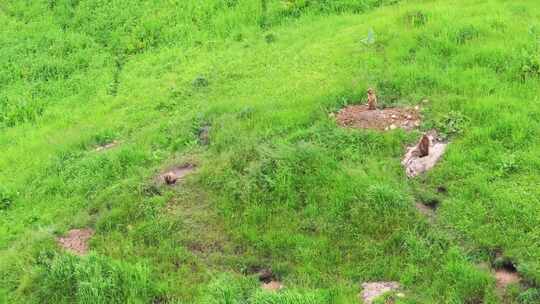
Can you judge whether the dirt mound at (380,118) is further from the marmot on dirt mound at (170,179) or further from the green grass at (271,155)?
the marmot on dirt mound at (170,179)

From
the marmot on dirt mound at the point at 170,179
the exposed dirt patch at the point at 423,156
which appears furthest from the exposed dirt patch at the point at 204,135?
the exposed dirt patch at the point at 423,156

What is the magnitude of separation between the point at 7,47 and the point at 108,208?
27.1 ft

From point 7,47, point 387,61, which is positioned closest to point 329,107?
point 387,61

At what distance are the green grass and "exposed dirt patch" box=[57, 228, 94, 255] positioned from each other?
144 mm

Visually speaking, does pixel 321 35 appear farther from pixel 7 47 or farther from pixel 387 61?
pixel 7 47

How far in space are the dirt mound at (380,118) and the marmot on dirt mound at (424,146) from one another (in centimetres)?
77

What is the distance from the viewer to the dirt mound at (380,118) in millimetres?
10086

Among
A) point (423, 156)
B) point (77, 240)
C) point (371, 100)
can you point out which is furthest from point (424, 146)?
point (77, 240)

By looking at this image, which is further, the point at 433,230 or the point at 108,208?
the point at 108,208

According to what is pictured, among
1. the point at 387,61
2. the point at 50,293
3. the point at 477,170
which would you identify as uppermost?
the point at 387,61

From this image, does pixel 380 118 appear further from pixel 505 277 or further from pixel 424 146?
pixel 505 277

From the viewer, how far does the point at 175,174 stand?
1023 cm

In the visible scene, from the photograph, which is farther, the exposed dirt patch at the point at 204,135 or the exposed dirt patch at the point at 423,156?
the exposed dirt patch at the point at 204,135

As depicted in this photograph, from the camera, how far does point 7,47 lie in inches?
639
